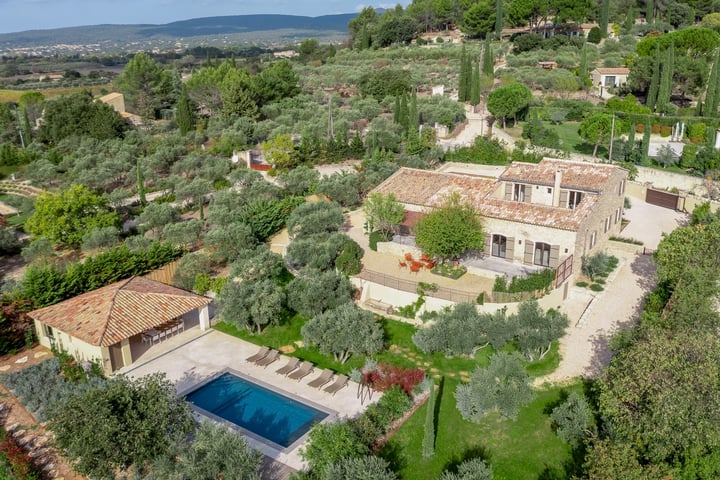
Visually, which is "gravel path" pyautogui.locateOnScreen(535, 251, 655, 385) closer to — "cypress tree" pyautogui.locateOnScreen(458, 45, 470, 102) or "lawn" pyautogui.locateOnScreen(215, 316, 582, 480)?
"lawn" pyautogui.locateOnScreen(215, 316, 582, 480)

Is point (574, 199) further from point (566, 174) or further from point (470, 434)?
point (470, 434)

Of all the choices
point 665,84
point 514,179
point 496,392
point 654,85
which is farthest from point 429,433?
point 654,85

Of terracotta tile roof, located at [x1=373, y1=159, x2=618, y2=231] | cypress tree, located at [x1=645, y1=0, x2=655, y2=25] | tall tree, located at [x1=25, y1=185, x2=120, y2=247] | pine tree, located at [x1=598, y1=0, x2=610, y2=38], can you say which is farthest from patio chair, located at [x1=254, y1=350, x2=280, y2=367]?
cypress tree, located at [x1=645, y1=0, x2=655, y2=25]

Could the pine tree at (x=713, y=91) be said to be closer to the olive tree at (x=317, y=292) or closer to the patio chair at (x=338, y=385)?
the olive tree at (x=317, y=292)

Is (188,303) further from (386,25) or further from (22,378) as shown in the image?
(386,25)

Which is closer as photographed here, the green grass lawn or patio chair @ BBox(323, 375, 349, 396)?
the green grass lawn
